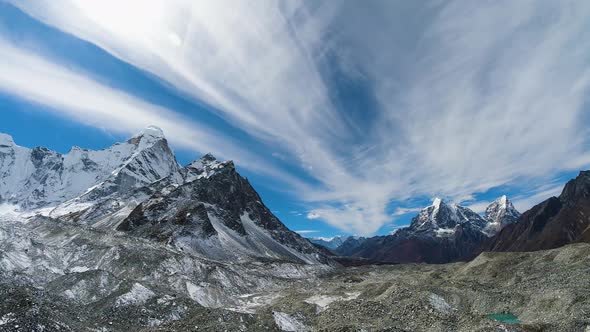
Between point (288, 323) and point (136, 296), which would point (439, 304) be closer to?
point (288, 323)

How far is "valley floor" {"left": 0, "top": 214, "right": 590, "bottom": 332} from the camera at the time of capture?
35.5 metres

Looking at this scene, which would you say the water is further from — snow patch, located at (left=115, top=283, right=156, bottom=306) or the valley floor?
snow patch, located at (left=115, top=283, right=156, bottom=306)

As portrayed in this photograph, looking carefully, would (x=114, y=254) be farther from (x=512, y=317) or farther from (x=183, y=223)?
(x=512, y=317)

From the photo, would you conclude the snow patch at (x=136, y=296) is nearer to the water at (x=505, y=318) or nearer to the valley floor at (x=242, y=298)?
the valley floor at (x=242, y=298)

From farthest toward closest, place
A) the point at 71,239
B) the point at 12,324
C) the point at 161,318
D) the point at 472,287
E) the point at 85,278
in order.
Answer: the point at 71,239
the point at 472,287
the point at 85,278
the point at 161,318
the point at 12,324

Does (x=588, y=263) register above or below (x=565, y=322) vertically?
above

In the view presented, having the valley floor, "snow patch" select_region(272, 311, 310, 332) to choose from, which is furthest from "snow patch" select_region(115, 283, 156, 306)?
"snow patch" select_region(272, 311, 310, 332)

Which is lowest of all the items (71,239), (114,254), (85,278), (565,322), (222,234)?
(565,322)

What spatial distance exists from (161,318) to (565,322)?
4455 cm

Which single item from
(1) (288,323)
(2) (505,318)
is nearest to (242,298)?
(1) (288,323)

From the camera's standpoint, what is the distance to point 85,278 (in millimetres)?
55156

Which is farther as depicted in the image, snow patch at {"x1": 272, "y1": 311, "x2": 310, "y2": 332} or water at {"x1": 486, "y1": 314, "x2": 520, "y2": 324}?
water at {"x1": 486, "y1": 314, "x2": 520, "y2": 324}

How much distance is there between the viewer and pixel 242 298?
79500 mm

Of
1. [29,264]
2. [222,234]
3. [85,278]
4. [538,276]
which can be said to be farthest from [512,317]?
[222,234]
